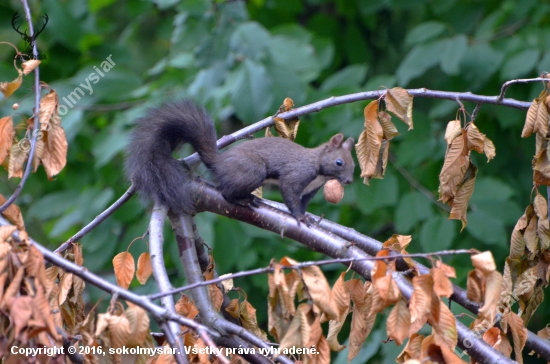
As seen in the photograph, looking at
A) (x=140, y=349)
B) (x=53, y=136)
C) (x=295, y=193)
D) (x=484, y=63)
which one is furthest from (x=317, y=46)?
(x=140, y=349)

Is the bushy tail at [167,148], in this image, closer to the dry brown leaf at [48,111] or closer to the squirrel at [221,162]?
the squirrel at [221,162]

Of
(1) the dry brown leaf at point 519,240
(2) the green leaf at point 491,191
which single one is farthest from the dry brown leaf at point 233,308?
(2) the green leaf at point 491,191

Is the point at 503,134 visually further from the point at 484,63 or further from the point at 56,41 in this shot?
the point at 56,41

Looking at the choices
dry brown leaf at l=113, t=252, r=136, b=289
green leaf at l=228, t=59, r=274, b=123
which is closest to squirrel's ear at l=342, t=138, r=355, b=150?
green leaf at l=228, t=59, r=274, b=123

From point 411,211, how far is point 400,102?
1.56m

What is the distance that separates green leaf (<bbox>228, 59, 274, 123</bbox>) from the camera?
304cm

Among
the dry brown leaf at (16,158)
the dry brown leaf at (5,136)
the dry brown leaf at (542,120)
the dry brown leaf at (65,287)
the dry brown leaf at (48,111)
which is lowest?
the dry brown leaf at (65,287)

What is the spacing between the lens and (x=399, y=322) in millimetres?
1462

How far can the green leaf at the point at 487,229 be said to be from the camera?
10.6ft

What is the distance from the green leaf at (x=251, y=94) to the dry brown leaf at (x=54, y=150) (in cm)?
147

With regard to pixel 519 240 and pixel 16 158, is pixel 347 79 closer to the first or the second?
pixel 519 240

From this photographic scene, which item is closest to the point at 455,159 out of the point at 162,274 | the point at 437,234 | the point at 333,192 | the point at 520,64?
the point at 333,192

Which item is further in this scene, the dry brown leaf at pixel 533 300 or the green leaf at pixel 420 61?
the green leaf at pixel 420 61

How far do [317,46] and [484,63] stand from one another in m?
1.07
